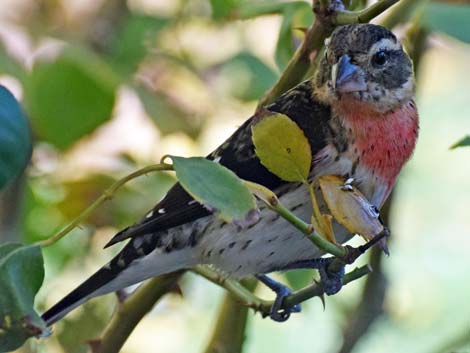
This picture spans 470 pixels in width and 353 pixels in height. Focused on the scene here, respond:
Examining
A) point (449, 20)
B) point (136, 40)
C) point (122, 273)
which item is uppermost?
point (449, 20)

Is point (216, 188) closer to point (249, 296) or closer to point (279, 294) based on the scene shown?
point (249, 296)

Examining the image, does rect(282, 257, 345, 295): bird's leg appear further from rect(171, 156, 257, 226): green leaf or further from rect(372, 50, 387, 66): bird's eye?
rect(171, 156, 257, 226): green leaf

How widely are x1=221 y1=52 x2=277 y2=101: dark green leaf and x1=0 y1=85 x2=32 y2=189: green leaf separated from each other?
0.73 metres

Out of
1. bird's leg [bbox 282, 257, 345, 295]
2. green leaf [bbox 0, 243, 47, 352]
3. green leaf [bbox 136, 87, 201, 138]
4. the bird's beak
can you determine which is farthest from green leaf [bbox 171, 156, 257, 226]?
green leaf [bbox 136, 87, 201, 138]

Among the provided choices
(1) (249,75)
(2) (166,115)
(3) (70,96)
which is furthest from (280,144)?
(2) (166,115)

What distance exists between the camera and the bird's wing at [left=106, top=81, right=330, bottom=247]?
195 centimetres

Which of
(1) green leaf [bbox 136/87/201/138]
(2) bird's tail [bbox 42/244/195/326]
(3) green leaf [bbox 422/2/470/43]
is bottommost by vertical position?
(2) bird's tail [bbox 42/244/195/326]

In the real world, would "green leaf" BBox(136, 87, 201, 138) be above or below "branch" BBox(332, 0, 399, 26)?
below

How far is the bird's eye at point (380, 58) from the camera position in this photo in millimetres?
1983

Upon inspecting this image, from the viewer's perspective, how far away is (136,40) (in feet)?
6.61

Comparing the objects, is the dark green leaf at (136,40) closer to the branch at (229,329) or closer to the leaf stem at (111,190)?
the branch at (229,329)

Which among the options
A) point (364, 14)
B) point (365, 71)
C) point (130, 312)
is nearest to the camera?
point (364, 14)

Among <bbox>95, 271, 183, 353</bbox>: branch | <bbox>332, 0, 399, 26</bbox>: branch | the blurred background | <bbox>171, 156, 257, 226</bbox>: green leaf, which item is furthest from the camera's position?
the blurred background

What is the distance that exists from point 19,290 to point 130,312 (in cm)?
55
